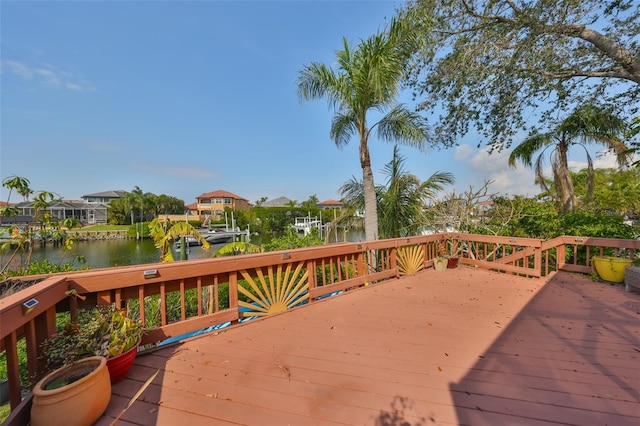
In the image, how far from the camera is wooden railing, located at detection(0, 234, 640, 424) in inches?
62.1

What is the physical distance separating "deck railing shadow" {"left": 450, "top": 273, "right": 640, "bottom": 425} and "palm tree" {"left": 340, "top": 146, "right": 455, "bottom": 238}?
3.99 m

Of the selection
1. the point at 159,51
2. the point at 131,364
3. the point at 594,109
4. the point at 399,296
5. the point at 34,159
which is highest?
the point at 159,51

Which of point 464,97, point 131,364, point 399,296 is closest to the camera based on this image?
point 131,364

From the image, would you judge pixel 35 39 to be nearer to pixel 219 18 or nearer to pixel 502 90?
pixel 219 18

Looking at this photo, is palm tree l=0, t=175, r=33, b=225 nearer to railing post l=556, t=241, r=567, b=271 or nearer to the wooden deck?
the wooden deck

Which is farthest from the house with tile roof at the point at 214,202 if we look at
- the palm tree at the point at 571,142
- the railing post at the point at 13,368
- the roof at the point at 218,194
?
the railing post at the point at 13,368

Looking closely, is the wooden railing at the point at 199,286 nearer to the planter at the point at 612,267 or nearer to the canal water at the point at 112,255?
the planter at the point at 612,267

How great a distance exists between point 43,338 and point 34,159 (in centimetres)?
766

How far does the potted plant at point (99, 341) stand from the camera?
1654 mm

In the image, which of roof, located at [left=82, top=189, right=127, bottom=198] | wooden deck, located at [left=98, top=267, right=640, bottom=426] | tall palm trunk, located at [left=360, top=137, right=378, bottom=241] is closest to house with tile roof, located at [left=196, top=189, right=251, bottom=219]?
roof, located at [left=82, top=189, right=127, bottom=198]

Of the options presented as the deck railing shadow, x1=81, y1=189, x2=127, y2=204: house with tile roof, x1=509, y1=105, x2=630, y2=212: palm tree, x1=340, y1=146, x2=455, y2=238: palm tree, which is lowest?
the deck railing shadow

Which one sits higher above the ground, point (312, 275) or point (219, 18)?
point (219, 18)

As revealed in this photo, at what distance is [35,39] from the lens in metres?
4.59

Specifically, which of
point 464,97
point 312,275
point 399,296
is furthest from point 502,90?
point 312,275
